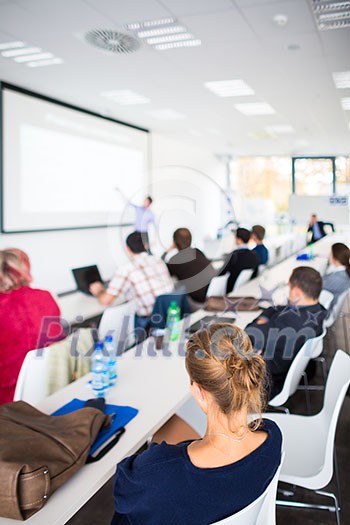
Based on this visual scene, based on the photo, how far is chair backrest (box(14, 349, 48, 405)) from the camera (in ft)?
6.72

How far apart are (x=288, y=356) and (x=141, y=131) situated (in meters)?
7.64

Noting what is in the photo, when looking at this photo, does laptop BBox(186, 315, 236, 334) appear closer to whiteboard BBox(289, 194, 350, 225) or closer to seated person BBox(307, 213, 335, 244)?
seated person BBox(307, 213, 335, 244)

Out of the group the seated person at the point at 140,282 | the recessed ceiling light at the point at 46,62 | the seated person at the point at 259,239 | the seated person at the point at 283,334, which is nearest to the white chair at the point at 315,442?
the seated person at the point at 283,334

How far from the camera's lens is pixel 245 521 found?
1.17m

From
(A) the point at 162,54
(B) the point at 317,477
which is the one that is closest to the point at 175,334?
(B) the point at 317,477

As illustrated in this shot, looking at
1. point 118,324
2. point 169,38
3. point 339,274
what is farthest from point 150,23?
point 339,274

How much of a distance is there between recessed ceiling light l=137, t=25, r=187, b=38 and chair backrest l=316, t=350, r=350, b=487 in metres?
3.18

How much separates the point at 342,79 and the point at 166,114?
313 cm

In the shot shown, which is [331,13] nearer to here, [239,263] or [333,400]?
[239,263]

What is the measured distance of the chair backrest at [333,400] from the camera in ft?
5.75

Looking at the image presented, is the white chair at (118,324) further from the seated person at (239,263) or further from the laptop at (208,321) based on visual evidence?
the seated person at (239,263)

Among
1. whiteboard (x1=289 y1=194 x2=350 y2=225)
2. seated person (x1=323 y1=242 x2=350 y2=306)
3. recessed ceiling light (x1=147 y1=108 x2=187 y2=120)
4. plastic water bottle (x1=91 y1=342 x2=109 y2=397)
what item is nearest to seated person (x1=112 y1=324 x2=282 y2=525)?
plastic water bottle (x1=91 y1=342 x2=109 y2=397)

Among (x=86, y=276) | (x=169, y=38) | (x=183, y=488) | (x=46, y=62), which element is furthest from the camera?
(x=46, y=62)

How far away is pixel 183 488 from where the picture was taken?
43.4 inches
